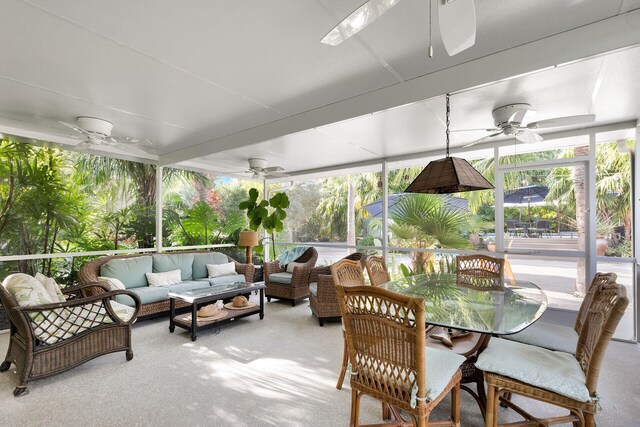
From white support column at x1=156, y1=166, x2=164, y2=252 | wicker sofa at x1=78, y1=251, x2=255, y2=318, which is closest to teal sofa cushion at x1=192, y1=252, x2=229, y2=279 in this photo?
wicker sofa at x1=78, y1=251, x2=255, y2=318

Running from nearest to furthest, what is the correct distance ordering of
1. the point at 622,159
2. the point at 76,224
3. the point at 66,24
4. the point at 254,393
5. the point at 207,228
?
the point at 66,24 < the point at 254,393 < the point at 622,159 < the point at 76,224 < the point at 207,228

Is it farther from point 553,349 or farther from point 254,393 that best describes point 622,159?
point 254,393

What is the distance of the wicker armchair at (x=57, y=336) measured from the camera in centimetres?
233

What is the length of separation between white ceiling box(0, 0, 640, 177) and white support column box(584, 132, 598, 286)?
1.62 ft

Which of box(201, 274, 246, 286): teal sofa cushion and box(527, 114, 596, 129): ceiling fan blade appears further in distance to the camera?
box(201, 274, 246, 286): teal sofa cushion

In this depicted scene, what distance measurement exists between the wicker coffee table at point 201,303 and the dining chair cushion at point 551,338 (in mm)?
2987

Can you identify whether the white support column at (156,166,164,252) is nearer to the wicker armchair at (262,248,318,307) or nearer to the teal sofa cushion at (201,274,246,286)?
the teal sofa cushion at (201,274,246,286)

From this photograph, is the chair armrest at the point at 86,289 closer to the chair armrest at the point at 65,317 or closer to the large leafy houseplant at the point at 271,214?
the chair armrest at the point at 65,317

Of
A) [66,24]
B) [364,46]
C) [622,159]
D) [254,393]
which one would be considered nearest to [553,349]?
[254,393]

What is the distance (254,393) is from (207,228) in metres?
4.32

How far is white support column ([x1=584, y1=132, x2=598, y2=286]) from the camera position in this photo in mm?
3590

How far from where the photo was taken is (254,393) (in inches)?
91.4

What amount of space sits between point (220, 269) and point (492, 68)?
15.0 feet

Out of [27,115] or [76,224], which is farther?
[76,224]
